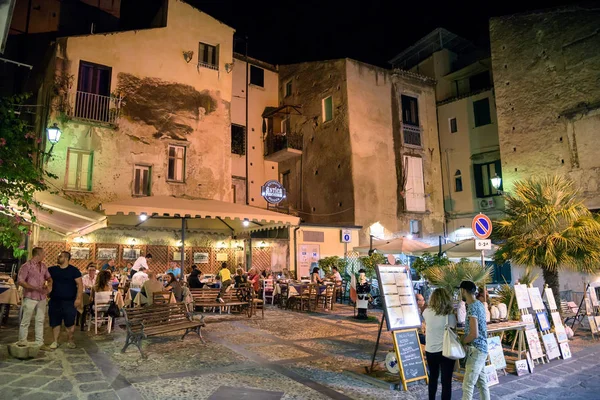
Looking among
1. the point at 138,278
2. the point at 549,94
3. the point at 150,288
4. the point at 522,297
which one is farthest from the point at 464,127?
the point at 150,288

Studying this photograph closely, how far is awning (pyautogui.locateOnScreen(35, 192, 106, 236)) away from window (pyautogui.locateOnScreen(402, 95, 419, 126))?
16.8 metres

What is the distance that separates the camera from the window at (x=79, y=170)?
15445mm

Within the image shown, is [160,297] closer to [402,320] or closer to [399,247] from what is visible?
[402,320]

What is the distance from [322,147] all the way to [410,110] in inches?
222

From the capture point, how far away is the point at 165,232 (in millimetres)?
17516

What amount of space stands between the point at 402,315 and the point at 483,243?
267 centimetres

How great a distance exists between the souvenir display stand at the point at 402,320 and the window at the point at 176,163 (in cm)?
1339

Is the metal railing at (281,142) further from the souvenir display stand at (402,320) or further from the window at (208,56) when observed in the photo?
the souvenir display stand at (402,320)

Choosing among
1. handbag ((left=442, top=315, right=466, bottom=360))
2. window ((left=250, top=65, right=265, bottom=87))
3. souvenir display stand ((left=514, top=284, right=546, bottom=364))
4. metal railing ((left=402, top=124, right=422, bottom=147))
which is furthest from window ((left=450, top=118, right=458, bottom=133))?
handbag ((left=442, top=315, right=466, bottom=360))

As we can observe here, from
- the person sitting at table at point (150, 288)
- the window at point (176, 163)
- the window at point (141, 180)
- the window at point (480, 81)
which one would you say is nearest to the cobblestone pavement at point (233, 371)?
the person sitting at table at point (150, 288)

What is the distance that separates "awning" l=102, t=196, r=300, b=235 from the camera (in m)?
11.9

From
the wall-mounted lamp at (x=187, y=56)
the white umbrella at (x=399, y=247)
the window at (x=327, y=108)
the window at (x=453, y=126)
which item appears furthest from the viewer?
the window at (x=453, y=126)

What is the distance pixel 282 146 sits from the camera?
2305 cm

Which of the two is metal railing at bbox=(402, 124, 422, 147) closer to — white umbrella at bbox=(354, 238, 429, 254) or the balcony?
the balcony
